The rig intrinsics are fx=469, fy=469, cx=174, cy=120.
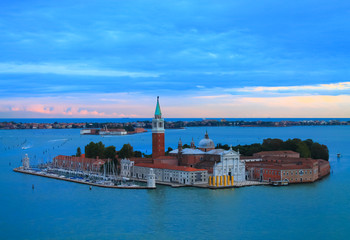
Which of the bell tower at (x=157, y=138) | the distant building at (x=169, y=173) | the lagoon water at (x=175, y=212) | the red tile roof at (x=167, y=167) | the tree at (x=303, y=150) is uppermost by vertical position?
the bell tower at (x=157, y=138)

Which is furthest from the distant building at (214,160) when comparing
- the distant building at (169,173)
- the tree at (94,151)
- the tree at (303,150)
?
the tree at (303,150)

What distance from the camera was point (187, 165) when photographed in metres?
35.6

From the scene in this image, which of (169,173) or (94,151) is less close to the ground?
(94,151)

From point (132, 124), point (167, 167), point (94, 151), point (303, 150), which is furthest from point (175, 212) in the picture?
point (132, 124)

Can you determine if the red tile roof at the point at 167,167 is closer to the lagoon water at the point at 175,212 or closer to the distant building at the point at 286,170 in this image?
the lagoon water at the point at 175,212

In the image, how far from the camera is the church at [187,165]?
31.3 m

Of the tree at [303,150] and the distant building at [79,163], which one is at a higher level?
the tree at [303,150]

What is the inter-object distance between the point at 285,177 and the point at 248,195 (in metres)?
4.91

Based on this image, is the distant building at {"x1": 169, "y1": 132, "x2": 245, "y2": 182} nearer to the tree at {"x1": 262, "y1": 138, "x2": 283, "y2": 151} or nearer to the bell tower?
the bell tower

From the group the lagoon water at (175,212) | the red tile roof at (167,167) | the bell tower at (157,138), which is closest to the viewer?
the lagoon water at (175,212)

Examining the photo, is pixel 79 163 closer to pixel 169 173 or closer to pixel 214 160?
pixel 169 173

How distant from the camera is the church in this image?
3128cm

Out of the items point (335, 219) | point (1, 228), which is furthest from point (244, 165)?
point (1, 228)

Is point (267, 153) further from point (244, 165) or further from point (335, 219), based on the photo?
point (335, 219)
